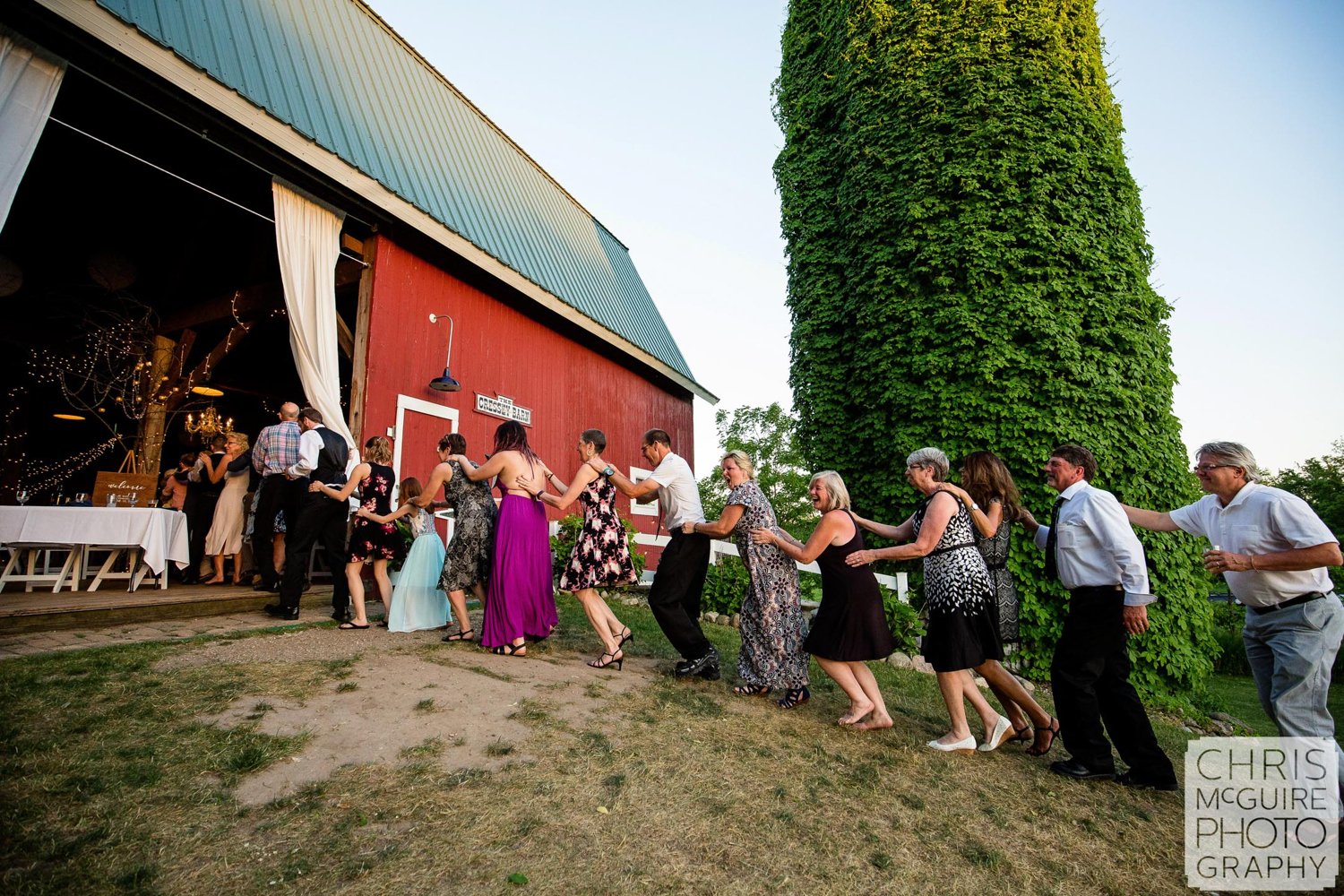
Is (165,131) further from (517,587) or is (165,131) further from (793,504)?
(793,504)

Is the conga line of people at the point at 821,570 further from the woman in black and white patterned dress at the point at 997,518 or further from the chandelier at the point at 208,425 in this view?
the chandelier at the point at 208,425

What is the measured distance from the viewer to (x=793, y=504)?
→ 3434cm

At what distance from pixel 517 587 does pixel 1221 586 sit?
33.0 feet

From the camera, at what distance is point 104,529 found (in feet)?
19.2

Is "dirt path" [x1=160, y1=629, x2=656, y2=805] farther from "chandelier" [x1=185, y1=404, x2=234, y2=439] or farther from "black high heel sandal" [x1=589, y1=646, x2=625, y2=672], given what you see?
"chandelier" [x1=185, y1=404, x2=234, y2=439]

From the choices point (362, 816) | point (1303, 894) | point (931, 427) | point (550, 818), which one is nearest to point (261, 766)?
point (362, 816)

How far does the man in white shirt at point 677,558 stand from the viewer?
459 cm

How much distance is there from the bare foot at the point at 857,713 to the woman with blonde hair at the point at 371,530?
152 inches

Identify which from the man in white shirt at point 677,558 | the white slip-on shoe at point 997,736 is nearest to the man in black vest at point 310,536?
the man in white shirt at point 677,558

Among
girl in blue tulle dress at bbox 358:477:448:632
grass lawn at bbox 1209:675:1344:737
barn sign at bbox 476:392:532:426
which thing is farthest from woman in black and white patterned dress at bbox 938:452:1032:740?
barn sign at bbox 476:392:532:426

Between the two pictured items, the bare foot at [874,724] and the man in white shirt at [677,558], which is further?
the man in white shirt at [677,558]

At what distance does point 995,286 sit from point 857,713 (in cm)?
564

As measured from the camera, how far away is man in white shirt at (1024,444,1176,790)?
3.44 m

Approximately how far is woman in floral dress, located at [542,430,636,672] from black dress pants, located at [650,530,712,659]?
0.39 meters
